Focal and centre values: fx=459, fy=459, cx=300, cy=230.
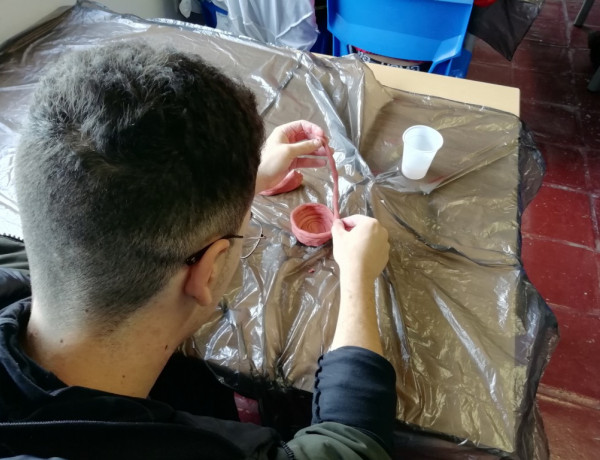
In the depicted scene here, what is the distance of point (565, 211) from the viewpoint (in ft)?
5.99

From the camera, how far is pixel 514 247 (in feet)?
2.85

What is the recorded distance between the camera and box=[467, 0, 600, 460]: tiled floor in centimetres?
134

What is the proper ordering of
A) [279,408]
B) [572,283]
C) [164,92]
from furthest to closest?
[572,283] < [279,408] < [164,92]

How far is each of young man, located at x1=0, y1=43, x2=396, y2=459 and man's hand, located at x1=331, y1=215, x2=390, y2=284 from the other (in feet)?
0.82

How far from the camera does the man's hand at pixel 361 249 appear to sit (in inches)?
30.1

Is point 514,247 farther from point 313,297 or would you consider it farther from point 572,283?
point 572,283

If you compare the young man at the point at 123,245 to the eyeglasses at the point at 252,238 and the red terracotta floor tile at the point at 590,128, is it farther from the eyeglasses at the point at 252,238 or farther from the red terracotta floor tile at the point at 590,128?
the red terracotta floor tile at the point at 590,128

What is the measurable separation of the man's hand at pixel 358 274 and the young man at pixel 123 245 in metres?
0.14

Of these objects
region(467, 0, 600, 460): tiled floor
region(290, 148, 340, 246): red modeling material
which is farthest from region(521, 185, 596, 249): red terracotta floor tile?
region(290, 148, 340, 246): red modeling material

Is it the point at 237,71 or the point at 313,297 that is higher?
the point at 237,71

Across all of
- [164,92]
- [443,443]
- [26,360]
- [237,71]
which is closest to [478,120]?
[237,71]

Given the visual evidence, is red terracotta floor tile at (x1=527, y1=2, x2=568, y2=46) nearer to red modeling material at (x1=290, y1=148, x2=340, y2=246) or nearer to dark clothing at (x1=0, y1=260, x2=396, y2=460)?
red modeling material at (x1=290, y1=148, x2=340, y2=246)

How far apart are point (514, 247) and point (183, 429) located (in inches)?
26.7

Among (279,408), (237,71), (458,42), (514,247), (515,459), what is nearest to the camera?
(515,459)
